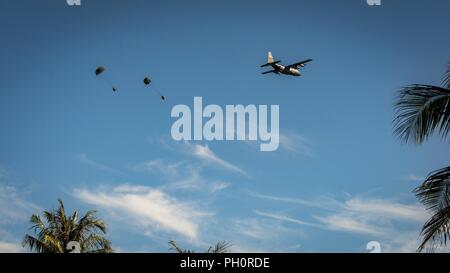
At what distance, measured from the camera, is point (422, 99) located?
11266 mm

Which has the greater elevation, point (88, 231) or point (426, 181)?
point (88, 231)

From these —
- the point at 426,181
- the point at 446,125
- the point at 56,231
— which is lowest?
the point at 426,181
